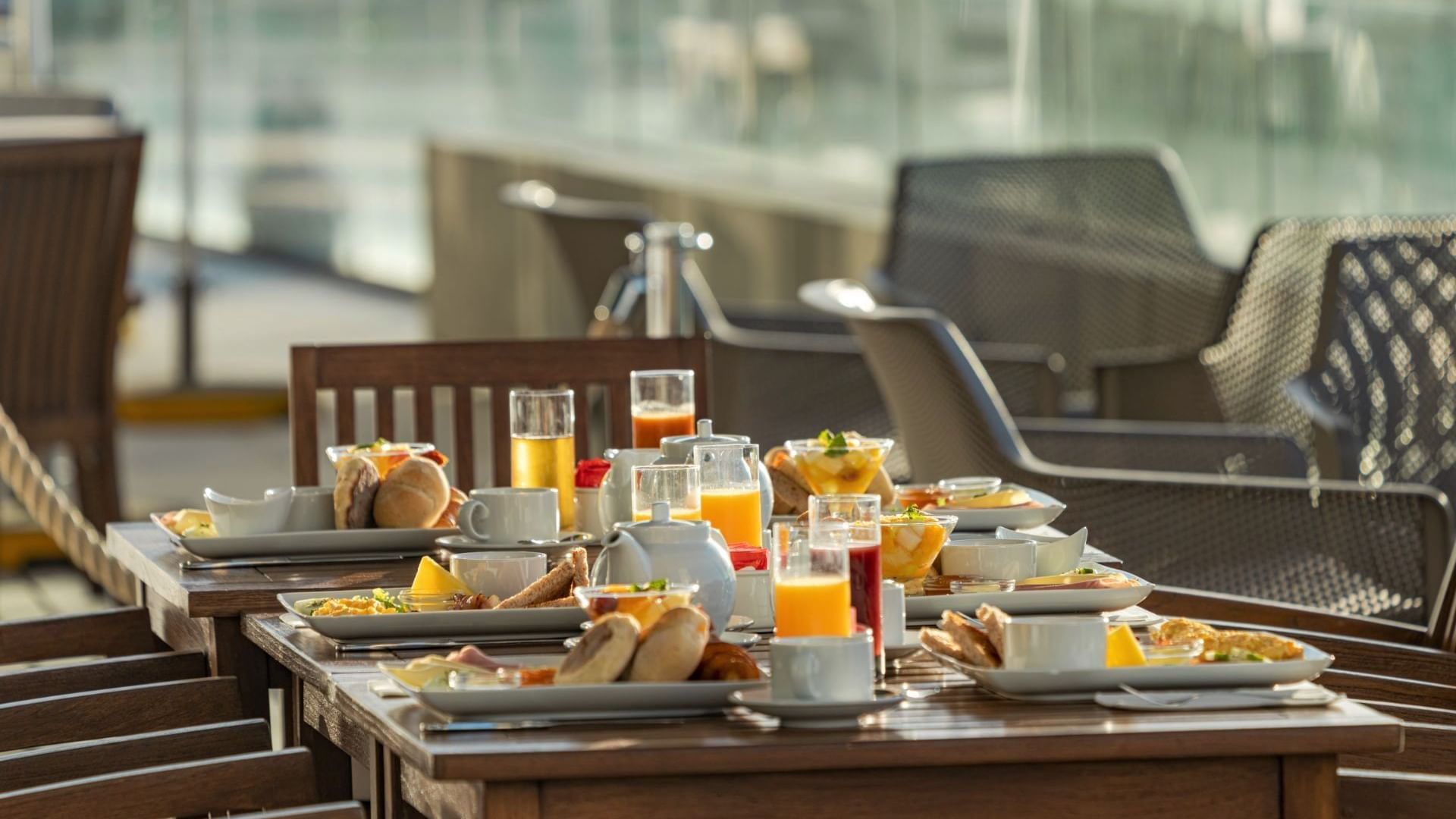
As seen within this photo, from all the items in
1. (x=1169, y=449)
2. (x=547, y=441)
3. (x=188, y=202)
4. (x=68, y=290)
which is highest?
(x=188, y=202)

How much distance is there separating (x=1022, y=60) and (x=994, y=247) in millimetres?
2015

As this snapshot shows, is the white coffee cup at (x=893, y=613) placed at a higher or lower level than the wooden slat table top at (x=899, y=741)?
higher

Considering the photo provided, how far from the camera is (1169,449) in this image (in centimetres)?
384

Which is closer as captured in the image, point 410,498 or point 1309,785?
point 1309,785

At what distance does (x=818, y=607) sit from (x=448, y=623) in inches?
15.4

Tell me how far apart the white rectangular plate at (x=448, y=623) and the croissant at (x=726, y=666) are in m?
0.29

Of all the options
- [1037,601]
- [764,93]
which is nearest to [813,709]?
[1037,601]

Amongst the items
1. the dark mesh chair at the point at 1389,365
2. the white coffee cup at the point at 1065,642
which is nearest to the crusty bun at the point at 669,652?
the white coffee cup at the point at 1065,642

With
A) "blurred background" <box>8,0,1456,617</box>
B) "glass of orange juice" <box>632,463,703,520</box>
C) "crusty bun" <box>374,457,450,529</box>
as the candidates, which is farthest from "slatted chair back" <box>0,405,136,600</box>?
"glass of orange juice" <box>632,463,703,520</box>

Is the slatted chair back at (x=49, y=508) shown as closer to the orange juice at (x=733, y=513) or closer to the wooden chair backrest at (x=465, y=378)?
the wooden chair backrest at (x=465, y=378)

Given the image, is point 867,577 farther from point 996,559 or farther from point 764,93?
point 764,93

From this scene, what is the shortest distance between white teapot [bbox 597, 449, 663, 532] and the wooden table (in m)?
0.71

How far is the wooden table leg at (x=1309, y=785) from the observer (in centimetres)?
149

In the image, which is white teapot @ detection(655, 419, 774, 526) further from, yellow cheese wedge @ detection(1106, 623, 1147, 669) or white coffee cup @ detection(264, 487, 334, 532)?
yellow cheese wedge @ detection(1106, 623, 1147, 669)
